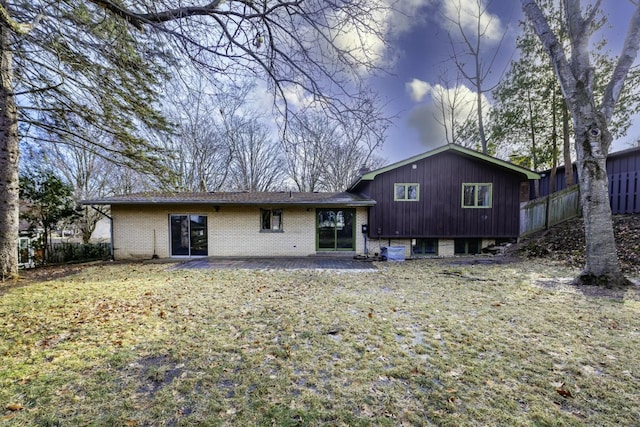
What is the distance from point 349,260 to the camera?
36.1 feet

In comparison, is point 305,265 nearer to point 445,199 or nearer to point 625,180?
point 445,199

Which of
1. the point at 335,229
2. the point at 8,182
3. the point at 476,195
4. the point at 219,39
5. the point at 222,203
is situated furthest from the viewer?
the point at 335,229

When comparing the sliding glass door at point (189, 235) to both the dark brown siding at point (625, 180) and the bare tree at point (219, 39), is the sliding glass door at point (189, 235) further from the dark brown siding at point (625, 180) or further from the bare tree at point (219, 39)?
the dark brown siding at point (625, 180)

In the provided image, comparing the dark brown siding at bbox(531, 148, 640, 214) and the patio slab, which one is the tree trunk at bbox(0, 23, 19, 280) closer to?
the patio slab

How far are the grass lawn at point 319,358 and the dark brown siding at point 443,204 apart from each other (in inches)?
239

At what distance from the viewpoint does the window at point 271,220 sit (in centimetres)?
1210

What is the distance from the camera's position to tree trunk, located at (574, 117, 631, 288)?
20.2 ft

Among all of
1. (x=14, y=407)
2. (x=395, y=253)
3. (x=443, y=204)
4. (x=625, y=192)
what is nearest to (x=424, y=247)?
(x=395, y=253)

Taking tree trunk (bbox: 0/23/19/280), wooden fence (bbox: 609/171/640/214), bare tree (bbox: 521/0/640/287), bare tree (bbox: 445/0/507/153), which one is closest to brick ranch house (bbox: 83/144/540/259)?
wooden fence (bbox: 609/171/640/214)

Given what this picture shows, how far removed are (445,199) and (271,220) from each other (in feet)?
24.7

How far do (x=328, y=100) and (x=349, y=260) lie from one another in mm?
7880

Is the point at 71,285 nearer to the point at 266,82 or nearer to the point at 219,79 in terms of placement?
the point at 219,79

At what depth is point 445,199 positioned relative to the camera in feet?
38.6

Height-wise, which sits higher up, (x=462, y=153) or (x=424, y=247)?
(x=462, y=153)
